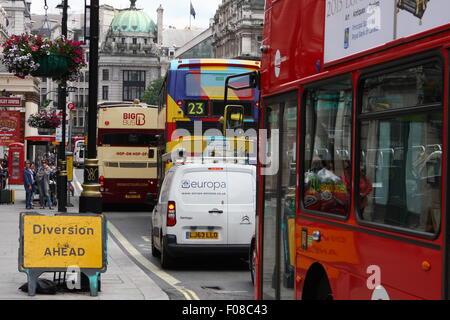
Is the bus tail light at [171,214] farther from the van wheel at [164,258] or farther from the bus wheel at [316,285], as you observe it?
the bus wheel at [316,285]

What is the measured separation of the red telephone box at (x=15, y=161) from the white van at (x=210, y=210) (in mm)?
31042

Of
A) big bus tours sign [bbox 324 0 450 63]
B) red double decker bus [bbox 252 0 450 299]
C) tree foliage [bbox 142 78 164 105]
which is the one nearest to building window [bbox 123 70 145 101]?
tree foliage [bbox 142 78 164 105]

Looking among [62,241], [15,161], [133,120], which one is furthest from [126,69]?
[62,241]

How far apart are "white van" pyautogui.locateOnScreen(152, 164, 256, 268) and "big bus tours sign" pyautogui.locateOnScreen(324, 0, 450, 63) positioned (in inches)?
334

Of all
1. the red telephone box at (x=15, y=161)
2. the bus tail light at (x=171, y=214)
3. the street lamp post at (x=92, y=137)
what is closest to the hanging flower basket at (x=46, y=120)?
the red telephone box at (x=15, y=161)

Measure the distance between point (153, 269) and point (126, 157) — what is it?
17.9 m

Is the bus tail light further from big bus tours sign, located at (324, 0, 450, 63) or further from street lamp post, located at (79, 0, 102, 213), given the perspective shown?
big bus tours sign, located at (324, 0, 450, 63)

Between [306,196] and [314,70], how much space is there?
964 millimetres

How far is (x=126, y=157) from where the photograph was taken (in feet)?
109

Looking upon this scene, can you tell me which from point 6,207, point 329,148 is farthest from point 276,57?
point 6,207

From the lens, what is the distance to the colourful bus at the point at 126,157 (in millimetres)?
33053

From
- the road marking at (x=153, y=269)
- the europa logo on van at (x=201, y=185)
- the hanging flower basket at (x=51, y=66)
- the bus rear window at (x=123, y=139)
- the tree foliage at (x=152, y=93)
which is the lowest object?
the road marking at (x=153, y=269)
